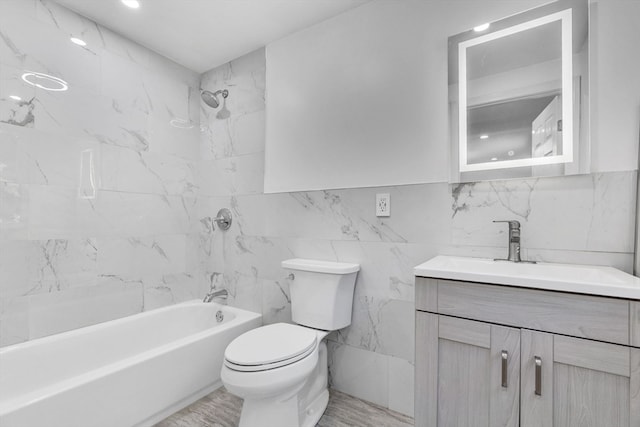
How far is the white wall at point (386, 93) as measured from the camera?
48.9 inches

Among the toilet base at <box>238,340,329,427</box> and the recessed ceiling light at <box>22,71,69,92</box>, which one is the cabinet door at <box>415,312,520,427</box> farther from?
the recessed ceiling light at <box>22,71,69,92</box>

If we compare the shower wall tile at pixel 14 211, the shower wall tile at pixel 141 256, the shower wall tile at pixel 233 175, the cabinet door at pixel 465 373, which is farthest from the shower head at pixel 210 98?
the cabinet door at pixel 465 373

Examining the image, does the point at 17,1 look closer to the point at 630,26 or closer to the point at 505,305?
the point at 505,305

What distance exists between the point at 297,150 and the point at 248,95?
0.68 metres

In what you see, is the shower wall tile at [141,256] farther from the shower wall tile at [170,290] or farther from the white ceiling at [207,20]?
the white ceiling at [207,20]

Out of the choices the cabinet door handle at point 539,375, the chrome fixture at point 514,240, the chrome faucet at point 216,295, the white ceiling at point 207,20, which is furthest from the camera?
the chrome faucet at point 216,295

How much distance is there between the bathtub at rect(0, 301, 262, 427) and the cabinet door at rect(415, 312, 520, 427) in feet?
4.14

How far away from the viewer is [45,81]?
5.71 ft

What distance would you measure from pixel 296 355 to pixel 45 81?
2086 mm

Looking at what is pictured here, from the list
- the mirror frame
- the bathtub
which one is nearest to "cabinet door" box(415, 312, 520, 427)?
the mirror frame

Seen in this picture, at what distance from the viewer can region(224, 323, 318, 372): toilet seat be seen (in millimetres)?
1319

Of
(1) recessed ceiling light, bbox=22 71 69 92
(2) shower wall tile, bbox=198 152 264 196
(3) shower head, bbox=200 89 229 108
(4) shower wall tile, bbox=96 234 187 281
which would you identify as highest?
(3) shower head, bbox=200 89 229 108

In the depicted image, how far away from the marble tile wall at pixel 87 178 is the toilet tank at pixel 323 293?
1164 millimetres

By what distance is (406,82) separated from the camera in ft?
5.55
